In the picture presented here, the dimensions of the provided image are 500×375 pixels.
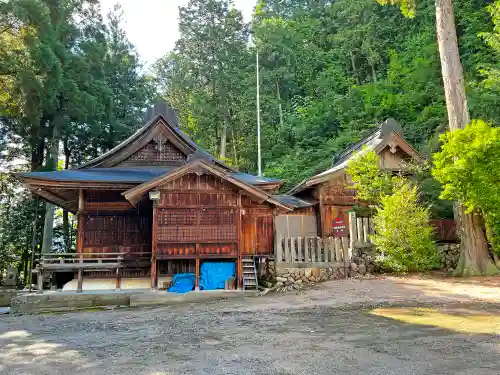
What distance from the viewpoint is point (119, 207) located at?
45.9ft

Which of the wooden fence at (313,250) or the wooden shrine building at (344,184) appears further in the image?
the wooden shrine building at (344,184)

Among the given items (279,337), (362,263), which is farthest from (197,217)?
(279,337)

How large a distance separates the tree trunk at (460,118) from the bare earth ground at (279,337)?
8.58 feet

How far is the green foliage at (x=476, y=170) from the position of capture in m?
11.3

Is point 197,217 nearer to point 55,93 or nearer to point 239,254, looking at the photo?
point 239,254

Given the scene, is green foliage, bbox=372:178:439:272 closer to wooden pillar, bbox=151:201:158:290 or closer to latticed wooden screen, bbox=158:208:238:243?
latticed wooden screen, bbox=158:208:238:243

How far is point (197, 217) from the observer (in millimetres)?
12617

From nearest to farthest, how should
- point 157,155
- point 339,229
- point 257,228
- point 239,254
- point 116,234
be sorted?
1. point 239,254
2. point 116,234
3. point 257,228
4. point 339,229
5. point 157,155

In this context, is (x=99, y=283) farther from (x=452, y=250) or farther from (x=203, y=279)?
(x=452, y=250)

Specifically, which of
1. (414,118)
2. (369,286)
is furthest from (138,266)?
(414,118)

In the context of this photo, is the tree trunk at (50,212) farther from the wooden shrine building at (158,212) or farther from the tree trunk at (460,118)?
the tree trunk at (460,118)

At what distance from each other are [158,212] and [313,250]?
5544 millimetres

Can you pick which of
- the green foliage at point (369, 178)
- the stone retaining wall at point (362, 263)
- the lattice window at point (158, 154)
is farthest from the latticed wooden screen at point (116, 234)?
the green foliage at point (369, 178)

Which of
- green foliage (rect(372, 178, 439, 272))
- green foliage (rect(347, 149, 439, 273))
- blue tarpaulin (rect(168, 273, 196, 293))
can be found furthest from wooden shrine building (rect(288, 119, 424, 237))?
blue tarpaulin (rect(168, 273, 196, 293))
